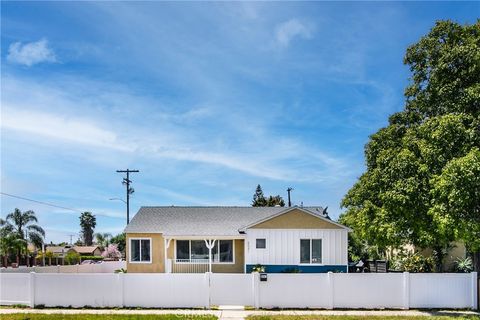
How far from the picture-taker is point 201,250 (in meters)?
26.8

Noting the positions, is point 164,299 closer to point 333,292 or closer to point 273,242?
point 333,292

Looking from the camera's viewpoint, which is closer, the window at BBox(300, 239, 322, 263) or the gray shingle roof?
the window at BBox(300, 239, 322, 263)

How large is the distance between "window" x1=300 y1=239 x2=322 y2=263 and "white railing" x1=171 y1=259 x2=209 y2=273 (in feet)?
18.9

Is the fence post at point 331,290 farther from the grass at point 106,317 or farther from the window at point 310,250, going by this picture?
the window at point 310,250

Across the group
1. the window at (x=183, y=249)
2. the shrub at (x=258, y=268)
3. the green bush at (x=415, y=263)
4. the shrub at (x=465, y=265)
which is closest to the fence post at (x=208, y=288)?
the shrub at (x=258, y=268)

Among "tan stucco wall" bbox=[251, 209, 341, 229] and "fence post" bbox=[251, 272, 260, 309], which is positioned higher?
"tan stucco wall" bbox=[251, 209, 341, 229]

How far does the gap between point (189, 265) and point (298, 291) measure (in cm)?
1101

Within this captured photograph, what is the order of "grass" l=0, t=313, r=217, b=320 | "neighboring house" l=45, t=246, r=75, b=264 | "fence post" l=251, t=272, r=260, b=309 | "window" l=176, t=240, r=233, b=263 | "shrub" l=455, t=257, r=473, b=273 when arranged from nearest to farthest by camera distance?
1. "grass" l=0, t=313, r=217, b=320
2. "fence post" l=251, t=272, r=260, b=309
3. "shrub" l=455, t=257, r=473, b=273
4. "window" l=176, t=240, r=233, b=263
5. "neighboring house" l=45, t=246, r=75, b=264

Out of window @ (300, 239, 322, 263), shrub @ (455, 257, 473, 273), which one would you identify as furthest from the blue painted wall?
shrub @ (455, 257, 473, 273)

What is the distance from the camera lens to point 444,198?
16.3 meters

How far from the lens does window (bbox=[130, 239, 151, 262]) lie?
89.2 ft

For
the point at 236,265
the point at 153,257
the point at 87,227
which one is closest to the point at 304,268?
the point at 236,265

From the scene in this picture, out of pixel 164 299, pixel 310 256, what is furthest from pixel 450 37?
pixel 164 299

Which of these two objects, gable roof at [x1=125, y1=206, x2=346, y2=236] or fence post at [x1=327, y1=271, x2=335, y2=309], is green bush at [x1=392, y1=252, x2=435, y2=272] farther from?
fence post at [x1=327, y1=271, x2=335, y2=309]
